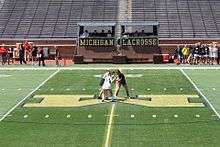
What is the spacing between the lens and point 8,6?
51969 millimetres

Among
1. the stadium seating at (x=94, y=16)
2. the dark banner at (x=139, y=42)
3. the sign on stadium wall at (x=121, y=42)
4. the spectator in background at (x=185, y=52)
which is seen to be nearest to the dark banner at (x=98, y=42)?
the sign on stadium wall at (x=121, y=42)

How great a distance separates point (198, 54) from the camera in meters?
40.2

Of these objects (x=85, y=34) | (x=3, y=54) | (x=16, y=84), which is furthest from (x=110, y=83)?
(x=3, y=54)

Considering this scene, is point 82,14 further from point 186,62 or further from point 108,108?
point 108,108

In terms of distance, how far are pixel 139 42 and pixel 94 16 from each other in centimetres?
951

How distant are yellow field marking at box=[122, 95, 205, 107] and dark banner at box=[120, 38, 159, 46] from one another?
15.8 meters

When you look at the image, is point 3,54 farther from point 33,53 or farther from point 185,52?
point 185,52

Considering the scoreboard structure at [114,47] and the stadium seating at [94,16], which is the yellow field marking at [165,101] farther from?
the stadium seating at [94,16]

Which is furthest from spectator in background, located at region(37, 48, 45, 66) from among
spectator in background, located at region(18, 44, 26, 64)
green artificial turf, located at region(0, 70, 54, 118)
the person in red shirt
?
green artificial turf, located at region(0, 70, 54, 118)

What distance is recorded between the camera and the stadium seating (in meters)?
47.7

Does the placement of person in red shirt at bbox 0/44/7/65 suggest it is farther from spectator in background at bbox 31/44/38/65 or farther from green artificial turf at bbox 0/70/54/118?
green artificial turf at bbox 0/70/54/118

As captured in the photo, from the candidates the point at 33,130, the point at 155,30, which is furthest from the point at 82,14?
the point at 33,130

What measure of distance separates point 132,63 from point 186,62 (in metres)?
3.17

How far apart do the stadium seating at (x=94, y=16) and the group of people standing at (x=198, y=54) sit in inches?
244
